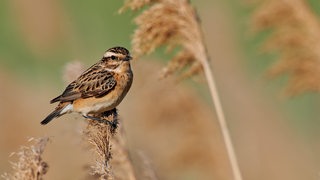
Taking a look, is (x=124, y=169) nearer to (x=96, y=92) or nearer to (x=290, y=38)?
(x=96, y=92)

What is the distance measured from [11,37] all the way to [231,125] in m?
13.3

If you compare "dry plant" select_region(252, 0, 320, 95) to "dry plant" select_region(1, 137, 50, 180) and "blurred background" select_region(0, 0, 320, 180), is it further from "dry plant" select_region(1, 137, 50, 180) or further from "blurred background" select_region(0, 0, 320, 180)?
"dry plant" select_region(1, 137, 50, 180)

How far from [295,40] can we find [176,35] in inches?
94.7

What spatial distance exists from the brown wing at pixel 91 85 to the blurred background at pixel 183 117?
0.47 meters

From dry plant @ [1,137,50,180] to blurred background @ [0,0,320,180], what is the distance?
0.86 ft

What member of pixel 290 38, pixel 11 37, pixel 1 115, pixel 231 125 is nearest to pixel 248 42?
pixel 11 37

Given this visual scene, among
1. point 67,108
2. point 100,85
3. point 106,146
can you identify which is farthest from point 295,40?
point 106,146

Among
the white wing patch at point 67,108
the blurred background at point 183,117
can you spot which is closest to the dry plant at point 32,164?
the blurred background at point 183,117

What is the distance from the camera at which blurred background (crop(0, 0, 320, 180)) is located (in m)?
8.83

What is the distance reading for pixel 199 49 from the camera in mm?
6500

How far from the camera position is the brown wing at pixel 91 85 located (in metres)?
7.53

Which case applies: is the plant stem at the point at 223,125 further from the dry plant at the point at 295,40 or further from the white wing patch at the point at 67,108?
the dry plant at the point at 295,40

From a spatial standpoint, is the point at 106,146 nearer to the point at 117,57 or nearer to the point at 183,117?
the point at 117,57

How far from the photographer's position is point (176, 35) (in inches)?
260
